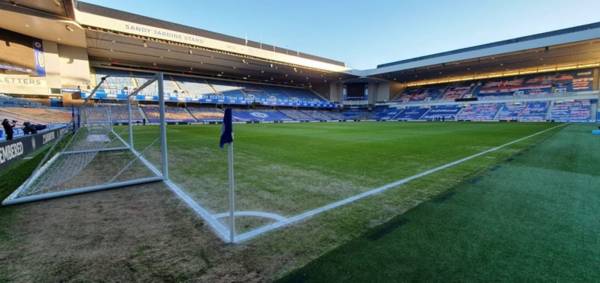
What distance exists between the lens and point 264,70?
3944 centimetres

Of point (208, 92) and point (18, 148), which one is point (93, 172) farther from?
point (208, 92)

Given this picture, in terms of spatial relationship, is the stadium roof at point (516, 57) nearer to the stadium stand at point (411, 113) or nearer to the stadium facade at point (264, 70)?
the stadium facade at point (264, 70)

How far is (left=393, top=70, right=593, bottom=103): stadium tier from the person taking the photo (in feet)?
109

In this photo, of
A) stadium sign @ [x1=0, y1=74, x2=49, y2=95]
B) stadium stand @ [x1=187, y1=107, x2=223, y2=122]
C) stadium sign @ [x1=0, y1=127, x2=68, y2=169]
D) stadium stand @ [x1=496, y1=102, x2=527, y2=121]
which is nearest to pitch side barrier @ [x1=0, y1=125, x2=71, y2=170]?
stadium sign @ [x1=0, y1=127, x2=68, y2=169]

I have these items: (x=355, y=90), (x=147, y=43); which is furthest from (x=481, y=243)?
(x=355, y=90)

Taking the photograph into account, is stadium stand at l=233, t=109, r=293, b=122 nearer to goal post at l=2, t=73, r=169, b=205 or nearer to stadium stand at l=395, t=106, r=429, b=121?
stadium stand at l=395, t=106, r=429, b=121

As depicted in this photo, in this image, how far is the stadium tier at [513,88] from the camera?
33219 mm

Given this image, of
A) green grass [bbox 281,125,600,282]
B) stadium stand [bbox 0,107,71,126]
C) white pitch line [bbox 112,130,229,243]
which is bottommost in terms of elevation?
white pitch line [bbox 112,130,229,243]

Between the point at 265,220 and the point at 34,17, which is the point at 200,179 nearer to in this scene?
the point at 265,220

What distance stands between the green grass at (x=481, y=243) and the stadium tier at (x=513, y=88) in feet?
147

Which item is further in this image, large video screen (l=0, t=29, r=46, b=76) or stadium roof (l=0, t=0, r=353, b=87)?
large video screen (l=0, t=29, r=46, b=76)

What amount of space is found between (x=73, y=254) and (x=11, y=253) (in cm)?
61

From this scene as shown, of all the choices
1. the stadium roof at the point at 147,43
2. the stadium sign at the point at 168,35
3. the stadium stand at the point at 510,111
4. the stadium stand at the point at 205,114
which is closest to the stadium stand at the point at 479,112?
the stadium stand at the point at 510,111

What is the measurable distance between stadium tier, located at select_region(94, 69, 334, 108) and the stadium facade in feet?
0.70
